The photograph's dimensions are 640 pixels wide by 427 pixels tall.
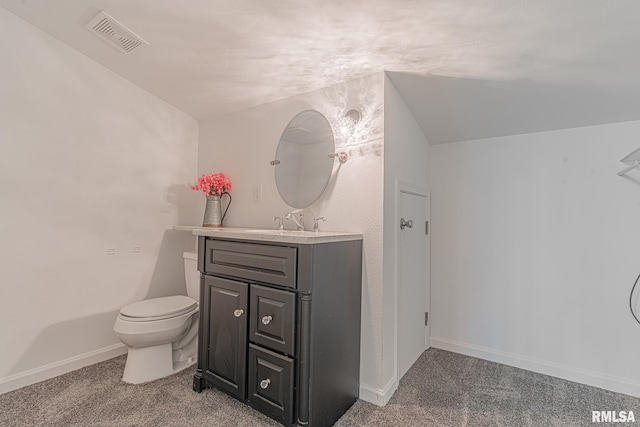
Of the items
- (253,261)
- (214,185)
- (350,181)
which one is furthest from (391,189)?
(214,185)

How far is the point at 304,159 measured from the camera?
83.0 inches

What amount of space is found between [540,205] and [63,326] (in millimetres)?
3365

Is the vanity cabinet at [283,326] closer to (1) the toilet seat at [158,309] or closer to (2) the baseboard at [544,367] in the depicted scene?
(1) the toilet seat at [158,309]

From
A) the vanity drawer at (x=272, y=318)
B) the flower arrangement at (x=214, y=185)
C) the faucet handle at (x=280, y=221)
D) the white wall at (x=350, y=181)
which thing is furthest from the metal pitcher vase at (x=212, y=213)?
the vanity drawer at (x=272, y=318)

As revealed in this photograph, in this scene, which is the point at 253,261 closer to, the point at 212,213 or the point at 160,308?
the point at 160,308

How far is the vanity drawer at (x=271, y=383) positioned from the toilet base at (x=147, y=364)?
781mm

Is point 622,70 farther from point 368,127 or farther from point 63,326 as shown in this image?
point 63,326

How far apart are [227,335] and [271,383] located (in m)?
0.37

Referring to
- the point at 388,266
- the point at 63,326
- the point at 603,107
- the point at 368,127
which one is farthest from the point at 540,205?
the point at 63,326

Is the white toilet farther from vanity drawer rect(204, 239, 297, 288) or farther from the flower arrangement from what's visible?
the flower arrangement

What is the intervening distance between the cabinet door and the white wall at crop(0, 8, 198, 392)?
39.3 inches

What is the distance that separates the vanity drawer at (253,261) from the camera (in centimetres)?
150

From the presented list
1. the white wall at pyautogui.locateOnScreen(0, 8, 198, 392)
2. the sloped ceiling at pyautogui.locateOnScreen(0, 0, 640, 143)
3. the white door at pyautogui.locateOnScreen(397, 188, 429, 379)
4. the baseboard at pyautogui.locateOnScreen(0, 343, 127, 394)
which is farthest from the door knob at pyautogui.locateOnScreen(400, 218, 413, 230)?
the baseboard at pyautogui.locateOnScreen(0, 343, 127, 394)

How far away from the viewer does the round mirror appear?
2020 millimetres
